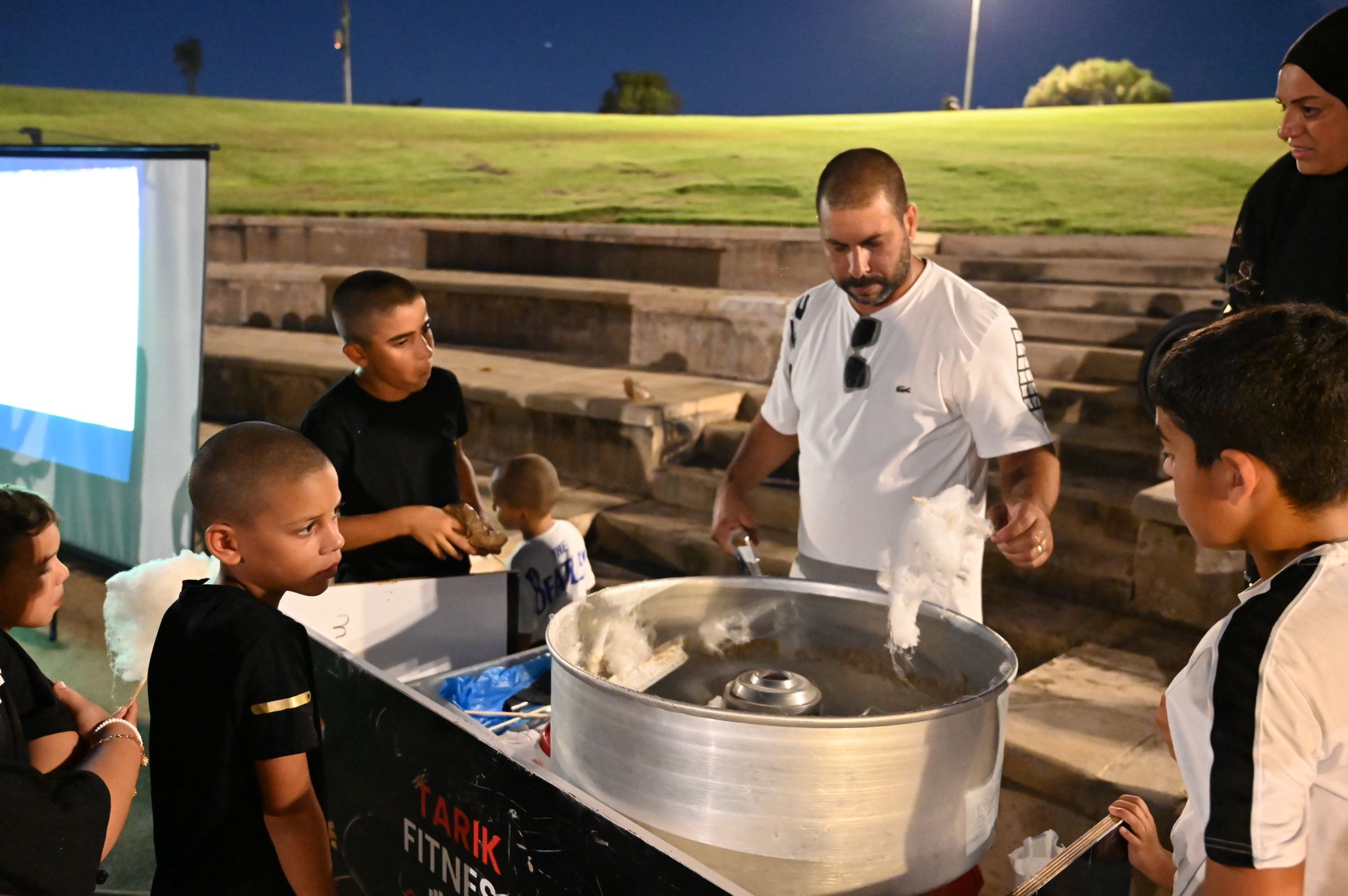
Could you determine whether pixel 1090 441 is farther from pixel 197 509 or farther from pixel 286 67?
pixel 286 67

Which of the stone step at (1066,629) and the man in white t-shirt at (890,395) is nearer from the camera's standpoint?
the man in white t-shirt at (890,395)

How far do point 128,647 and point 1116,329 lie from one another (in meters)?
4.19

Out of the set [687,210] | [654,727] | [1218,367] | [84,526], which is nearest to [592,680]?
[654,727]

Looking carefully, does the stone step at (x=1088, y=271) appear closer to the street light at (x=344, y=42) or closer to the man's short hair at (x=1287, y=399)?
the man's short hair at (x=1287, y=399)

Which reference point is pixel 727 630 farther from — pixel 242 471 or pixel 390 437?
pixel 390 437

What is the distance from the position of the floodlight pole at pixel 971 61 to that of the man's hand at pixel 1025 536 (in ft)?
25.0

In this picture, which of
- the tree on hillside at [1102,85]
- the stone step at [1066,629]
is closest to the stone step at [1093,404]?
the stone step at [1066,629]

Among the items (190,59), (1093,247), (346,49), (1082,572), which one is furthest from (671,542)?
(346,49)

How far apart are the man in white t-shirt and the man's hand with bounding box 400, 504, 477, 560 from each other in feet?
1.71

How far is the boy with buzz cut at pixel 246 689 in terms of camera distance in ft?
4.12

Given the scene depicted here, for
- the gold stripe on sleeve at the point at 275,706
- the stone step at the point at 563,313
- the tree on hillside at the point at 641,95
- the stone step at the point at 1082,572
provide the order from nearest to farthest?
the gold stripe on sleeve at the point at 275,706
the stone step at the point at 1082,572
the stone step at the point at 563,313
the tree on hillside at the point at 641,95

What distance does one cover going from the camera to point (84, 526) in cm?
388

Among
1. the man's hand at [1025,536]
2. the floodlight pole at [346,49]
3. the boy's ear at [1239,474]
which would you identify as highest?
the floodlight pole at [346,49]

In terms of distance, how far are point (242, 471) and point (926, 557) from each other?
35.0 inches
